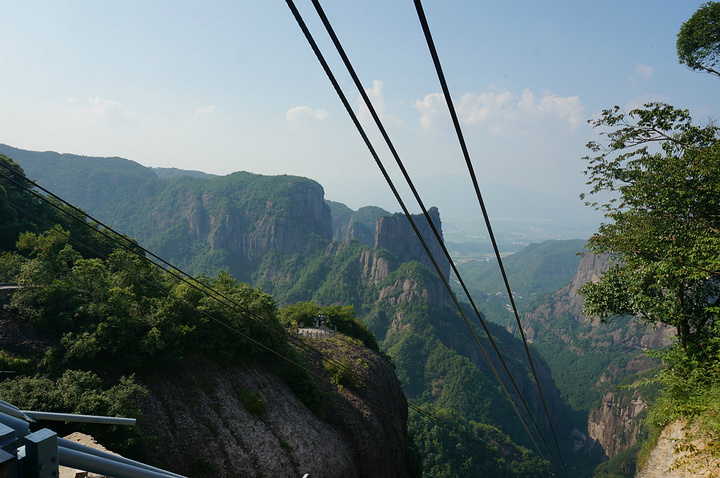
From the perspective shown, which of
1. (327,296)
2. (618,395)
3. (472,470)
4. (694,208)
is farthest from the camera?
(327,296)

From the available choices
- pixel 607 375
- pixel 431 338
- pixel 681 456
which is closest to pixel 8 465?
pixel 681 456

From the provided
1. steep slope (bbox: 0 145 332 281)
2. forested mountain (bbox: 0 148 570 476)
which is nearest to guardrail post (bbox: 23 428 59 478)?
forested mountain (bbox: 0 148 570 476)

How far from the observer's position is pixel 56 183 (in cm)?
17750

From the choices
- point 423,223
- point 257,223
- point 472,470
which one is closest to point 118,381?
point 472,470

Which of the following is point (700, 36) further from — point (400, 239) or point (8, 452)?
point (400, 239)

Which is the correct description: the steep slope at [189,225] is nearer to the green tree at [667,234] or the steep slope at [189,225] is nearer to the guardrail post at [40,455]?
the green tree at [667,234]

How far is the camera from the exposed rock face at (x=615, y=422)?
10069 cm

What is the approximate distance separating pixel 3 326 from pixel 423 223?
161 m

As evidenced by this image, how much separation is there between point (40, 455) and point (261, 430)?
1856cm

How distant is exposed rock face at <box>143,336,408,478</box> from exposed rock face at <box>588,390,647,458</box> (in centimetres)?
10704

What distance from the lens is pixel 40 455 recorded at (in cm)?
244

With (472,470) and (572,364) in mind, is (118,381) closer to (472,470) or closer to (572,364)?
(472,470)

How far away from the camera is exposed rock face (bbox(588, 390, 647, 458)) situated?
3964 inches

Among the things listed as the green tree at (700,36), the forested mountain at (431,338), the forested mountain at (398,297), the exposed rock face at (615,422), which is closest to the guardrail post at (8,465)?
the green tree at (700,36)
